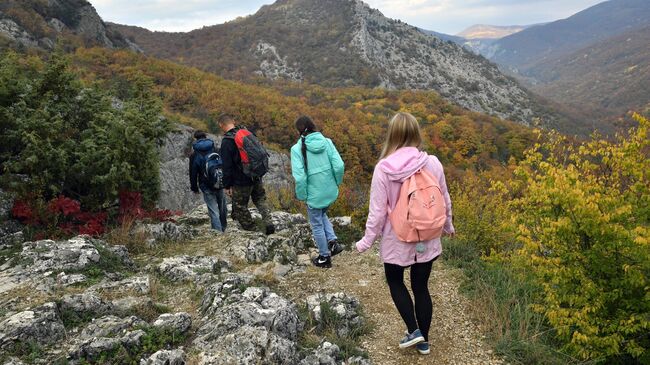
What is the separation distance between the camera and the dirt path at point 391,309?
341 centimetres

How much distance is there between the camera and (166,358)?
283cm

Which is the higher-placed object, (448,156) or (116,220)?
(116,220)

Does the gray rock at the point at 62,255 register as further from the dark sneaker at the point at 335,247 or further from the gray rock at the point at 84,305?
the dark sneaker at the point at 335,247

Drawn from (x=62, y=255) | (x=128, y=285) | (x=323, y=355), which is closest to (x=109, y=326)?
(x=128, y=285)

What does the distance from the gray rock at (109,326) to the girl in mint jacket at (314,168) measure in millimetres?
2080

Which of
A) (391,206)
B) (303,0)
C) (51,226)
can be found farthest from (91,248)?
(303,0)

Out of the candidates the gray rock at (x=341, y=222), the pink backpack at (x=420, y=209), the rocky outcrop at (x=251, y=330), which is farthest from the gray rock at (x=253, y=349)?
the gray rock at (x=341, y=222)

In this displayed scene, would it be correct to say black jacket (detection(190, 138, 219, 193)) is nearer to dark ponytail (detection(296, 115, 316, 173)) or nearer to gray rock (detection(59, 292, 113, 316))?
dark ponytail (detection(296, 115, 316, 173))

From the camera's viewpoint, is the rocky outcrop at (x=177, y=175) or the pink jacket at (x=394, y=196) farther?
the rocky outcrop at (x=177, y=175)

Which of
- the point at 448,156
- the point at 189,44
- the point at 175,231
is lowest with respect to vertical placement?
the point at 448,156

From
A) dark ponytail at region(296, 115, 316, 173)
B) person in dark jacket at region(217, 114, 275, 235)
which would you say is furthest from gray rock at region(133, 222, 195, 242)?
dark ponytail at region(296, 115, 316, 173)

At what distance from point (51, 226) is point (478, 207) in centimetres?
713

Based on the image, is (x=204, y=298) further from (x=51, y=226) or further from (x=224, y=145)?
(x=51, y=226)

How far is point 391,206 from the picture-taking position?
297 cm
